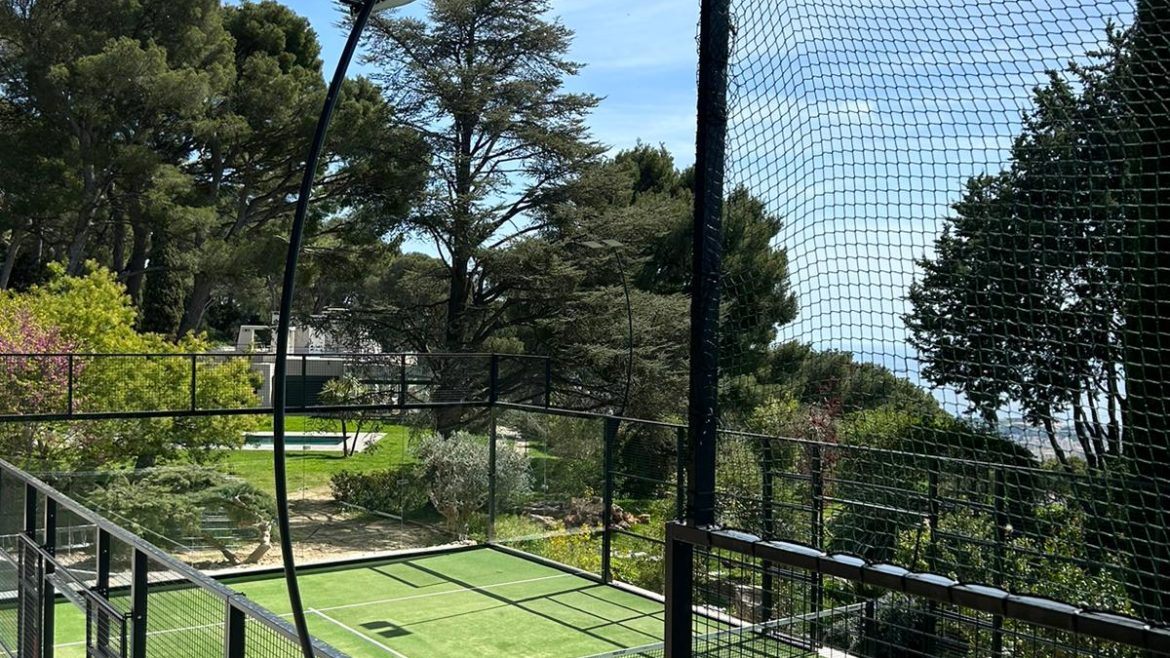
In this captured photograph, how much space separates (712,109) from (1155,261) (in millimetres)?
1018

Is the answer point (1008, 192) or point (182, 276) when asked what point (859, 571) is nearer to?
point (1008, 192)

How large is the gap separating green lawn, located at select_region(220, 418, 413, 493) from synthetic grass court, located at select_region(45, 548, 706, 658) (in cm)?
315

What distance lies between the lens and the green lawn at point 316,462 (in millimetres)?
16625

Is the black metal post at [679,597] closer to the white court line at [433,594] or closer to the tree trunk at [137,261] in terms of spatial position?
the white court line at [433,594]

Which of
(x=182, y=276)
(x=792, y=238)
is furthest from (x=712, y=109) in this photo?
(x=182, y=276)

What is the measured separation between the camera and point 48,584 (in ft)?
16.0

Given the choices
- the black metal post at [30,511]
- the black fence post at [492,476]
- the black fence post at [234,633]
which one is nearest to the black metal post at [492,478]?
the black fence post at [492,476]

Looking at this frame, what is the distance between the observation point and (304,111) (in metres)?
22.1

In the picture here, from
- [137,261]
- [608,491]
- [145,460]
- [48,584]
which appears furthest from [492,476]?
[137,261]

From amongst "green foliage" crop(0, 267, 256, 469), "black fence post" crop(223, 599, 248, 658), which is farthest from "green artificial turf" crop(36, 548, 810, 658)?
"black fence post" crop(223, 599, 248, 658)

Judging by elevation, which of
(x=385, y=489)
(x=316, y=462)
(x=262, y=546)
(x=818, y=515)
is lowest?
(x=262, y=546)

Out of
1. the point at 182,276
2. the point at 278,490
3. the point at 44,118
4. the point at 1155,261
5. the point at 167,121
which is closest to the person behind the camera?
the point at 1155,261

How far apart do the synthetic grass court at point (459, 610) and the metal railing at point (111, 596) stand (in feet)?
8.90

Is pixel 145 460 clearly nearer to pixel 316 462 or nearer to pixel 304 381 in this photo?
pixel 316 462
